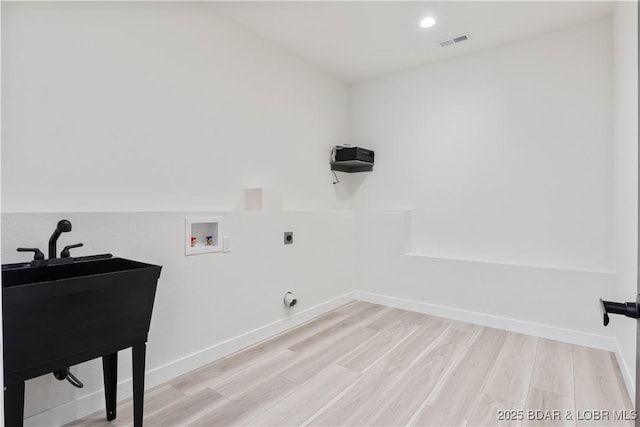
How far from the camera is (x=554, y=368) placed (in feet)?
7.56

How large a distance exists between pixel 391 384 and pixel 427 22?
2703 millimetres

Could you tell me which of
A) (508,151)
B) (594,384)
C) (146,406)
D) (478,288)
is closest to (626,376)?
(594,384)

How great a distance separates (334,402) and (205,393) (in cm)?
76

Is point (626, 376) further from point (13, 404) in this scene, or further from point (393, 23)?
point (13, 404)

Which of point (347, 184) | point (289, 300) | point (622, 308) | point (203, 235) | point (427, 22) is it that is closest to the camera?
point (622, 308)

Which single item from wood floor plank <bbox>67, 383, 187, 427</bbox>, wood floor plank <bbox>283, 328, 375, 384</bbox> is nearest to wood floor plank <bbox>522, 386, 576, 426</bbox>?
wood floor plank <bbox>283, 328, 375, 384</bbox>

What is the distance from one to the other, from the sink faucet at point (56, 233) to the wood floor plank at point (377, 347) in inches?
70.9

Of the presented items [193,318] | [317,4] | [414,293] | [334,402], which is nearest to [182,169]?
[193,318]

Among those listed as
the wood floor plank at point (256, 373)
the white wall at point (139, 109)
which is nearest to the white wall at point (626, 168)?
the wood floor plank at point (256, 373)

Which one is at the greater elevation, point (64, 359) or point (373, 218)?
point (373, 218)

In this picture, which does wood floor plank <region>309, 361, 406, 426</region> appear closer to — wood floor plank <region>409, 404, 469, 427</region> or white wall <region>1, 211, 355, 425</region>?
wood floor plank <region>409, 404, 469, 427</region>

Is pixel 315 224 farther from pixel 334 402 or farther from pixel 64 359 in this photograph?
pixel 64 359

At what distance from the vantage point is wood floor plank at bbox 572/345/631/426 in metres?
1.87

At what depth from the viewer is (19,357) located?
1.27 meters
